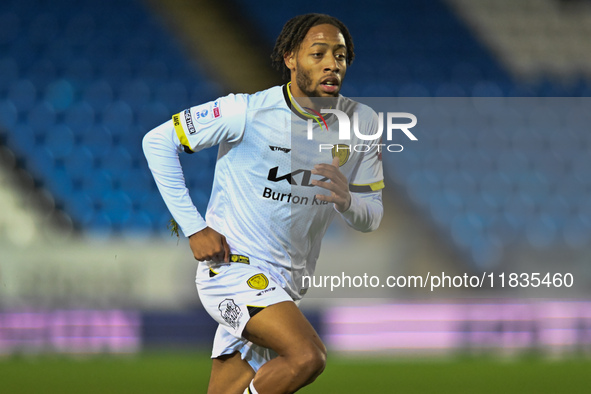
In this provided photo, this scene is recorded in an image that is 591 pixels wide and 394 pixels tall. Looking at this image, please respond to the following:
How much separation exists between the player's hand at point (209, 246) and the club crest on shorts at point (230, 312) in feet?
0.52

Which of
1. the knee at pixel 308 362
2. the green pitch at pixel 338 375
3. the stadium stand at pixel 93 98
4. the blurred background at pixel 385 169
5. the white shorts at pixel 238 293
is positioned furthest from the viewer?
the stadium stand at pixel 93 98

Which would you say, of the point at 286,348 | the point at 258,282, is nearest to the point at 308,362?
the point at 286,348

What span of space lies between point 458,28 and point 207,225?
5.45 meters

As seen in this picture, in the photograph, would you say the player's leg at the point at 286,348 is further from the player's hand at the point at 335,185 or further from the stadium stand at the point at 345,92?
the stadium stand at the point at 345,92

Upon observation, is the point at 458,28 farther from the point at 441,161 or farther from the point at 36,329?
the point at 36,329

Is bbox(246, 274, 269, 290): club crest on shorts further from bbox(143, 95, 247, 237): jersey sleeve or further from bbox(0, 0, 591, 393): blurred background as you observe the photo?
bbox(0, 0, 591, 393): blurred background

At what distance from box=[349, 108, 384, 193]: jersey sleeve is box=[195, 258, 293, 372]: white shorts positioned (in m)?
0.50

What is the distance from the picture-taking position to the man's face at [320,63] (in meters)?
2.68

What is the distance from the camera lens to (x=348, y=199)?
2.56 m

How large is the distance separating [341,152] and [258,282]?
0.63 metres

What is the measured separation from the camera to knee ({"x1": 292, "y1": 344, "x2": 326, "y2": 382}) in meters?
2.28

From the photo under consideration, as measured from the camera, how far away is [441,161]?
705 centimetres

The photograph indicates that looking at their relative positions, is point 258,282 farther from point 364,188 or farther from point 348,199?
point 364,188

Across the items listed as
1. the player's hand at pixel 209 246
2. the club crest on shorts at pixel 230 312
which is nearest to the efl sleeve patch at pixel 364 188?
the player's hand at pixel 209 246
